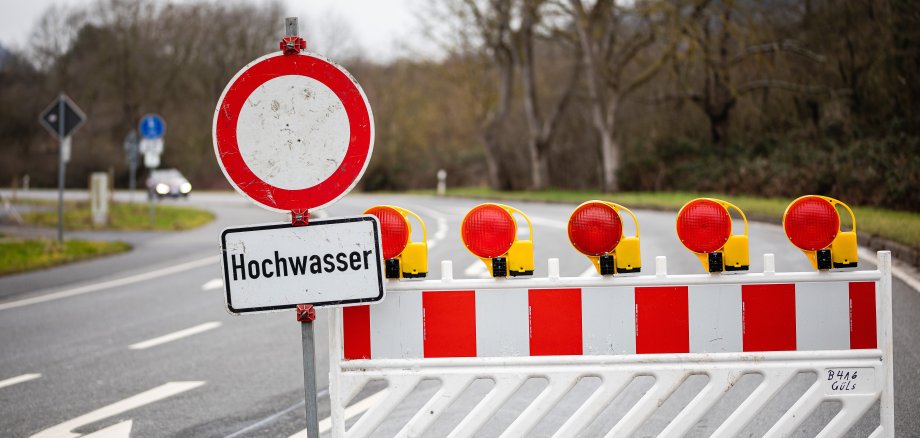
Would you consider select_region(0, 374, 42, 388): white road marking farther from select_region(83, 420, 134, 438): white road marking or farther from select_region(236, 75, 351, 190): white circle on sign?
select_region(236, 75, 351, 190): white circle on sign

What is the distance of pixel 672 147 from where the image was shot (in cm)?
3628

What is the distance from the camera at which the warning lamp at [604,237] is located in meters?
3.82

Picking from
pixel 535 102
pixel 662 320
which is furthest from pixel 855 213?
pixel 535 102

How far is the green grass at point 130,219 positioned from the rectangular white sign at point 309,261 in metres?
20.9

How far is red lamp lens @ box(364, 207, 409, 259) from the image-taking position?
12.4ft

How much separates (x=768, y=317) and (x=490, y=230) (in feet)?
3.77

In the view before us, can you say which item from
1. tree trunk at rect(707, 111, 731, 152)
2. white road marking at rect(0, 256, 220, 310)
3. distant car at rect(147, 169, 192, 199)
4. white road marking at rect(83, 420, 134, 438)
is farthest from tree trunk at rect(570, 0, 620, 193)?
white road marking at rect(83, 420, 134, 438)

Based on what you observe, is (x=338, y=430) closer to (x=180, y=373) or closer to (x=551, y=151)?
(x=180, y=373)

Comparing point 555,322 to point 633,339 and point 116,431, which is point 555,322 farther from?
point 116,431

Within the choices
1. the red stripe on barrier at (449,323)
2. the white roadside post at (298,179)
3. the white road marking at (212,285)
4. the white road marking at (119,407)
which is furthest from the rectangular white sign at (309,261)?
the white road marking at (212,285)

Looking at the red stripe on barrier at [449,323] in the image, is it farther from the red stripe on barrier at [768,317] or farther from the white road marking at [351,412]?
the white road marking at [351,412]

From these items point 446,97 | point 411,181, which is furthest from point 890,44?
point 411,181

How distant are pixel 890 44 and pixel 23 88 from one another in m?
57.0

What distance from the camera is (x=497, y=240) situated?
3775 mm
